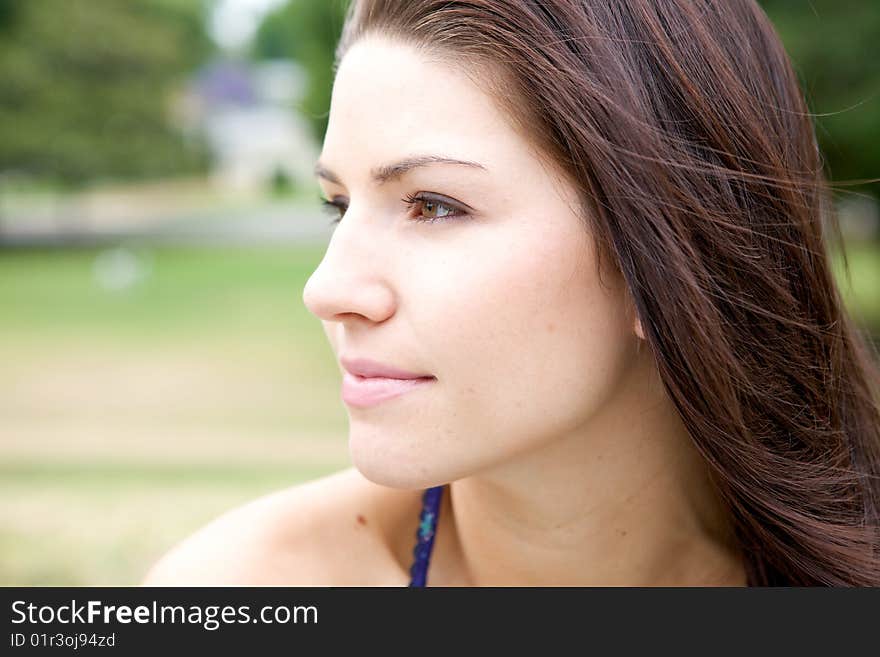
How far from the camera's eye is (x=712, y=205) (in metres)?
1.46

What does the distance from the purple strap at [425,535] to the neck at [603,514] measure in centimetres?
3

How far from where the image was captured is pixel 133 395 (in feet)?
28.0

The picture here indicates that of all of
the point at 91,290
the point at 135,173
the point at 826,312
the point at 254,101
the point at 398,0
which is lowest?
the point at 826,312

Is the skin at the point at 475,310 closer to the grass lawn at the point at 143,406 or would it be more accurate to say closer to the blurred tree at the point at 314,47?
the grass lawn at the point at 143,406

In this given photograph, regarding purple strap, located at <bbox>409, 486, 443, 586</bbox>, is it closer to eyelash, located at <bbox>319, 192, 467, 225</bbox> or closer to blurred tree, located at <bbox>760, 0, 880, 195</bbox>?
eyelash, located at <bbox>319, 192, 467, 225</bbox>

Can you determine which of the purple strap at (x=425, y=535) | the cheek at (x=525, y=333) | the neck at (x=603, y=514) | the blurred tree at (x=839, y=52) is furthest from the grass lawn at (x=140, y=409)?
the blurred tree at (x=839, y=52)

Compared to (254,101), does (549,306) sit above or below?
below

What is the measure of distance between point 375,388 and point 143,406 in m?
7.20

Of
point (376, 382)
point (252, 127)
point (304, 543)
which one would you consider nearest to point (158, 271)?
point (252, 127)

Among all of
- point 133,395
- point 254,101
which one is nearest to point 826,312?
point 133,395

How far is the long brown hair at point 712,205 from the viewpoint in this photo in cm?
141

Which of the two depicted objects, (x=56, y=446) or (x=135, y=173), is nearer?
(x=56, y=446)

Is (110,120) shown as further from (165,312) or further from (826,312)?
(826,312)

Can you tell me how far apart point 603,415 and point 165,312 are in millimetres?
12183
